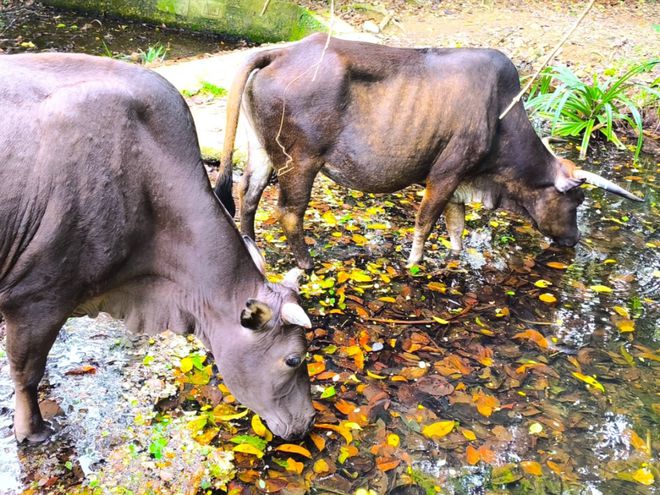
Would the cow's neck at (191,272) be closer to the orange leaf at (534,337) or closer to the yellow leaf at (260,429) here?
the yellow leaf at (260,429)

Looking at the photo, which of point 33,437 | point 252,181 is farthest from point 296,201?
point 33,437

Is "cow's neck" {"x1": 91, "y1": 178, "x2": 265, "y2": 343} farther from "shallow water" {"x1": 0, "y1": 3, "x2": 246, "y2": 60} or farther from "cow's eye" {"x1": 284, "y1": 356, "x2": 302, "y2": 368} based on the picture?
"shallow water" {"x1": 0, "y1": 3, "x2": 246, "y2": 60}

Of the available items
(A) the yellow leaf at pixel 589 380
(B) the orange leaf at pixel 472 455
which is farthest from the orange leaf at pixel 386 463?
(A) the yellow leaf at pixel 589 380

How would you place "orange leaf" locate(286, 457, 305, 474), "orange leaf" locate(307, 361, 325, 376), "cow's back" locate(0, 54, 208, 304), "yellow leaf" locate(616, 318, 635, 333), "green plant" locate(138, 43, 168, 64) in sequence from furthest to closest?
"green plant" locate(138, 43, 168, 64) < "yellow leaf" locate(616, 318, 635, 333) < "orange leaf" locate(307, 361, 325, 376) < "orange leaf" locate(286, 457, 305, 474) < "cow's back" locate(0, 54, 208, 304)

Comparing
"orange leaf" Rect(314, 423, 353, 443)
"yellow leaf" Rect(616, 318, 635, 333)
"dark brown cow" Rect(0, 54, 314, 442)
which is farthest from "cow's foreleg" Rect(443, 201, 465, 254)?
"dark brown cow" Rect(0, 54, 314, 442)

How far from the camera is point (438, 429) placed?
4691mm

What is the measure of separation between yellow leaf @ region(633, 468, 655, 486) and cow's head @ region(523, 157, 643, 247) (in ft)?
9.43

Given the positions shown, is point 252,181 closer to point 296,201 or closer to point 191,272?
point 296,201

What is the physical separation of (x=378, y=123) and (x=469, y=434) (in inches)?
104

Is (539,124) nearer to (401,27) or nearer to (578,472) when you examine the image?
(401,27)

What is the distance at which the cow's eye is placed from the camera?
3.93 meters

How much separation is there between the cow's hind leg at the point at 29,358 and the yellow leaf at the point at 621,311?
15.5ft

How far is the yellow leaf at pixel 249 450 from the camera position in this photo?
4.27 metres

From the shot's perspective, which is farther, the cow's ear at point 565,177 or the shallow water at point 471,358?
the cow's ear at point 565,177
